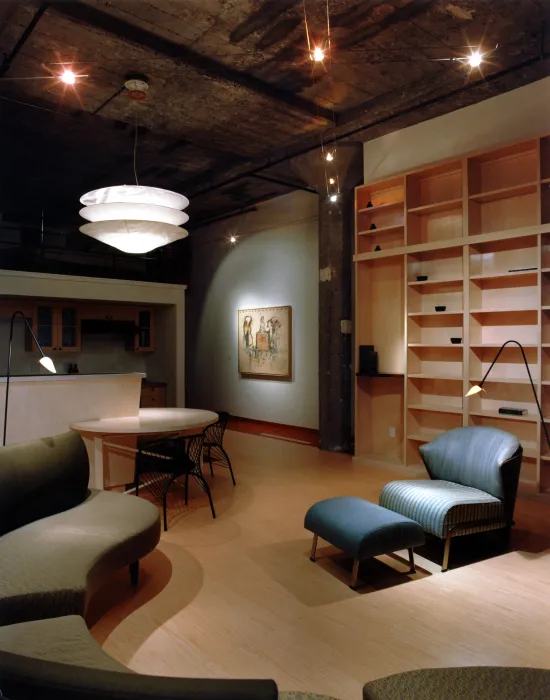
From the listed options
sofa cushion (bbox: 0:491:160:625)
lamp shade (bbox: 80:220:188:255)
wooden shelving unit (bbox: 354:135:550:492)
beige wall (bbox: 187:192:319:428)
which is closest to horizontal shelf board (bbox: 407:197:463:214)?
wooden shelving unit (bbox: 354:135:550:492)

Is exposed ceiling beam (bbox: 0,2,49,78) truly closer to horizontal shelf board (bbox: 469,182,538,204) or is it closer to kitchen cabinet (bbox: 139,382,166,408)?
horizontal shelf board (bbox: 469,182,538,204)

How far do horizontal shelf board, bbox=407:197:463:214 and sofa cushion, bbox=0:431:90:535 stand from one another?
4.21 m

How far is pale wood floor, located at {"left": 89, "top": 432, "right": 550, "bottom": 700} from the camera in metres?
2.42

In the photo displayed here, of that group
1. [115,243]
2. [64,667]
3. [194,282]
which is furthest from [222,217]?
[64,667]

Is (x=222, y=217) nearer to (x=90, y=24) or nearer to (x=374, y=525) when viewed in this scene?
(x=90, y=24)

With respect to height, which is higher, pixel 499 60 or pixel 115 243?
pixel 499 60

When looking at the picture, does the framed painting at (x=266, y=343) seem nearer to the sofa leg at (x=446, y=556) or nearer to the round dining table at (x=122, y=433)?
the round dining table at (x=122, y=433)

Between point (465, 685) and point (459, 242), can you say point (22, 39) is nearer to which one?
point (459, 242)

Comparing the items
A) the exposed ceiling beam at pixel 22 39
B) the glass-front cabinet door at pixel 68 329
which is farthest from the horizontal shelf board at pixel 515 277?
the glass-front cabinet door at pixel 68 329

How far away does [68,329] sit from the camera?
8.72m

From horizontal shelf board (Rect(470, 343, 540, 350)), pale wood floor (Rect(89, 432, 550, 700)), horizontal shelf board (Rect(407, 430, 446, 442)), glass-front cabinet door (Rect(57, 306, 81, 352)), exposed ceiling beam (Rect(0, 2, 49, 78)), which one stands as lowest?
pale wood floor (Rect(89, 432, 550, 700))

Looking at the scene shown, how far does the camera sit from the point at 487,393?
5.44 metres

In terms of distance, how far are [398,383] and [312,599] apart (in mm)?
3646

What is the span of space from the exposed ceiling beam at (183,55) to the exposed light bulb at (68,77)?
0.55 metres
